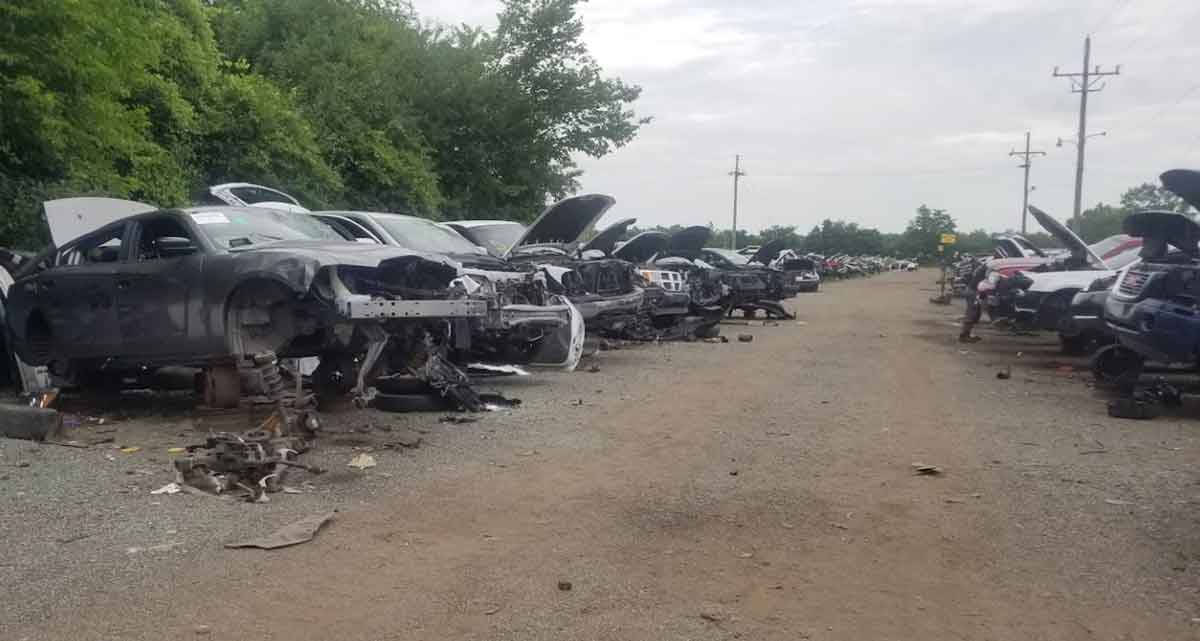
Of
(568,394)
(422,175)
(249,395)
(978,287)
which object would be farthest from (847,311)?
(249,395)

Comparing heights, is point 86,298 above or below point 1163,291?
below

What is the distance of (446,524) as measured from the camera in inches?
216

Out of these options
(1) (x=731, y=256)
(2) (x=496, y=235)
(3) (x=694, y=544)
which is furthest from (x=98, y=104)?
(1) (x=731, y=256)

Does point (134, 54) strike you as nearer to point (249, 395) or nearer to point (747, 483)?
point (249, 395)

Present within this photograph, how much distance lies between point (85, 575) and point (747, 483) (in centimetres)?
364

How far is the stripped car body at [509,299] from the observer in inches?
397

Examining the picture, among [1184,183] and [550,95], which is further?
[550,95]

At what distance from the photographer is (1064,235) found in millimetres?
14578

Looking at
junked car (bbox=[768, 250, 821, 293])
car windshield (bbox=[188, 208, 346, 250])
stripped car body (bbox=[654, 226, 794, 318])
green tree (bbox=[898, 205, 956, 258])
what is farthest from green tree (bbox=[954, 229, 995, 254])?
car windshield (bbox=[188, 208, 346, 250])

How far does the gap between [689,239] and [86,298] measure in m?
11.2

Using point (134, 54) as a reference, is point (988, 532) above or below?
below

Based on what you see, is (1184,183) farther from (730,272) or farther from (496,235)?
(730,272)

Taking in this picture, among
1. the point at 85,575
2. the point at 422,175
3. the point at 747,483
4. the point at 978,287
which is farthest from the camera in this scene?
the point at 422,175

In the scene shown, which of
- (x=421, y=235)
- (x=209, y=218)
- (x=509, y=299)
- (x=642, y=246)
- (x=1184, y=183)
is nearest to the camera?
(x=209, y=218)
